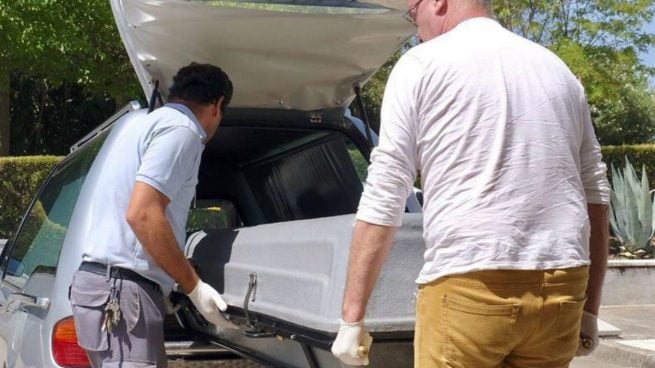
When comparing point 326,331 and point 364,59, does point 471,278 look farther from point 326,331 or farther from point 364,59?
point 364,59

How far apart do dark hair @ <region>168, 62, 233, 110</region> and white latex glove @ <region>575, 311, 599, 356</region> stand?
1.60 meters

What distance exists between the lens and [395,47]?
4398 mm

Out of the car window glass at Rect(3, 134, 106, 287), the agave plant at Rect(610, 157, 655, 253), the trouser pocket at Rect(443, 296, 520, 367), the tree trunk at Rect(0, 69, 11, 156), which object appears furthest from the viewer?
the tree trunk at Rect(0, 69, 11, 156)

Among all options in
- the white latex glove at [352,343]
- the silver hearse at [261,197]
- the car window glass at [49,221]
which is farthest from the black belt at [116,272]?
the white latex glove at [352,343]

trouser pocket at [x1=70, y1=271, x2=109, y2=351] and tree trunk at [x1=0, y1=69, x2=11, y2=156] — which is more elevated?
trouser pocket at [x1=70, y1=271, x2=109, y2=351]

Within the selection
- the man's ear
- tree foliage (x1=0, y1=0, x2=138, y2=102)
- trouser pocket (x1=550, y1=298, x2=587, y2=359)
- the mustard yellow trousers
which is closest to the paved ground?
the man's ear

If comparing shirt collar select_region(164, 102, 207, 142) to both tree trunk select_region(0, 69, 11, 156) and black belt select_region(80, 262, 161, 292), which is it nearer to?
black belt select_region(80, 262, 161, 292)

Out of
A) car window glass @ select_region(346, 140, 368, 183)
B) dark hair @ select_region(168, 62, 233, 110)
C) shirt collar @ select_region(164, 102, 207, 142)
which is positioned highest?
dark hair @ select_region(168, 62, 233, 110)

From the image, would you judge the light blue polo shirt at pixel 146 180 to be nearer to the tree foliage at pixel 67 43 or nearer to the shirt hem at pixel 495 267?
the shirt hem at pixel 495 267

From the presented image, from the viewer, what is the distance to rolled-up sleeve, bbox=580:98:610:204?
2832mm

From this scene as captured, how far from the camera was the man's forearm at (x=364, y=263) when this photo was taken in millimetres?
2512

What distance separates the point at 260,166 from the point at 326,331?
2.91 meters

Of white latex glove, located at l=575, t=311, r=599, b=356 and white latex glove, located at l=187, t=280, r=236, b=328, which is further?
white latex glove, located at l=187, t=280, r=236, b=328

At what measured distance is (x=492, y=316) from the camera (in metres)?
2.44
